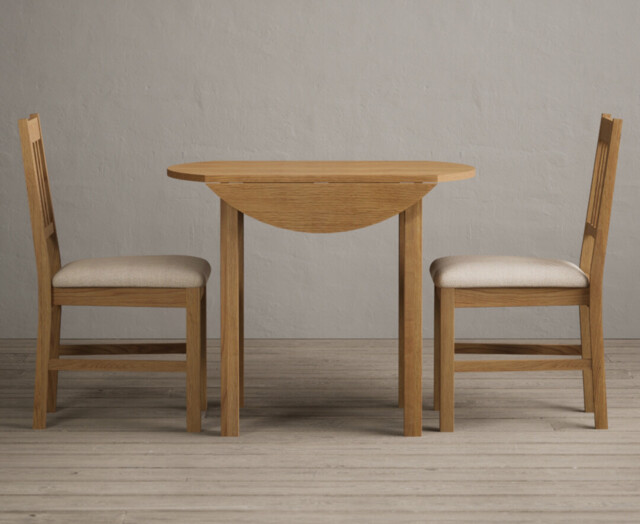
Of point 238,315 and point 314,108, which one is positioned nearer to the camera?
point 238,315

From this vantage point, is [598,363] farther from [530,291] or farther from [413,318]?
[413,318]

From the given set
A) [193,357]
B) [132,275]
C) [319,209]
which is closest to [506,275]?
[319,209]

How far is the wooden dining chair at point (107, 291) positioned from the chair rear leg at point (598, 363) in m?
1.12

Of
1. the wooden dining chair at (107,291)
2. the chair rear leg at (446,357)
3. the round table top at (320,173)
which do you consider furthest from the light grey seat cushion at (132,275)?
the chair rear leg at (446,357)

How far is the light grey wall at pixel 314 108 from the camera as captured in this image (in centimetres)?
391

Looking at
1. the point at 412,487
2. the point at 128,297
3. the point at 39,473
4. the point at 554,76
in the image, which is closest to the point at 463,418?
the point at 412,487

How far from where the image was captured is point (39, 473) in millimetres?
2486

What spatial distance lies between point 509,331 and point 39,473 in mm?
2227

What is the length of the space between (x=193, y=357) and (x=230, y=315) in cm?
16

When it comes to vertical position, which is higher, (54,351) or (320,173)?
(320,173)

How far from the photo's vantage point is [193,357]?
2797mm

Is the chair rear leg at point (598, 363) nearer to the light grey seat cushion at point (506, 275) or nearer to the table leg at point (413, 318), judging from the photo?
the light grey seat cushion at point (506, 275)

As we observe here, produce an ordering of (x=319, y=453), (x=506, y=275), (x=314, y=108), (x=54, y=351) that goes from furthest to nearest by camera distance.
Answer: (x=314, y=108)
(x=54, y=351)
(x=506, y=275)
(x=319, y=453)

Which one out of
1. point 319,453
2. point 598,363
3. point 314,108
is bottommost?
point 319,453
